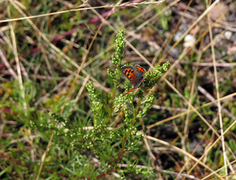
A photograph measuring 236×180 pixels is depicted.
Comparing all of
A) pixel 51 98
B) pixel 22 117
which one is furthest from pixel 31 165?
pixel 51 98

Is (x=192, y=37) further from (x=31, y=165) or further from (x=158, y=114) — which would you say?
(x=31, y=165)

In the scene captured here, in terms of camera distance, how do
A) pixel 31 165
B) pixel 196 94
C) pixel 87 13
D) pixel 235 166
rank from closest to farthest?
1. pixel 31 165
2. pixel 235 166
3. pixel 196 94
4. pixel 87 13

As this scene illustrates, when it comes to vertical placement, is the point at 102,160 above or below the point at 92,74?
below

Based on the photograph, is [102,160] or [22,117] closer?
[102,160]

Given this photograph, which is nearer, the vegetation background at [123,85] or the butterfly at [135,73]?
the butterfly at [135,73]

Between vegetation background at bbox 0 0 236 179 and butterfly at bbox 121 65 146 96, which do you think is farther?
vegetation background at bbox 0 0 236 179
